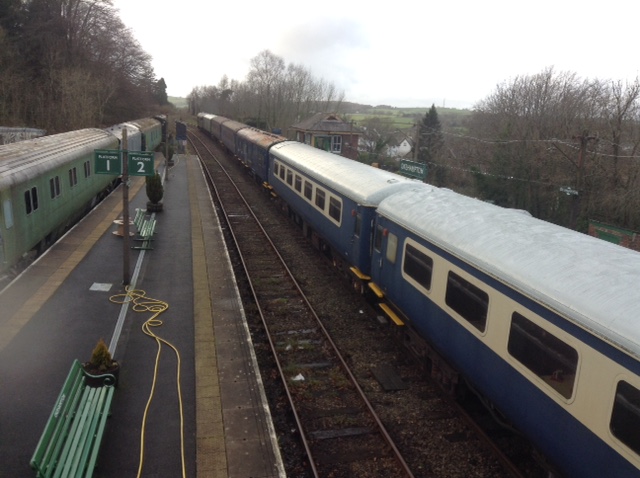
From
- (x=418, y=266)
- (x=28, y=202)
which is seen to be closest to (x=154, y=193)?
(x=28, y=202)

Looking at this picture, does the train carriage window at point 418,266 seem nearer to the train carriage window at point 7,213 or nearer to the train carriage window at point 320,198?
the train carriage window at point 320,198

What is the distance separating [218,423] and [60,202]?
11032 mm

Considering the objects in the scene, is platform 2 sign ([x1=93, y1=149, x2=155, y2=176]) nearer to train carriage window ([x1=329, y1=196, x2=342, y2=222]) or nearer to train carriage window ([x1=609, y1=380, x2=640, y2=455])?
train carriage window ([x1=329, y1=196, x2=342, y2=222])

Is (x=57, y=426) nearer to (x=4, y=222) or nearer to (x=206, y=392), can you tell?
(x=206, y=392)

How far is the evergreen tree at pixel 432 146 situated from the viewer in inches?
1582

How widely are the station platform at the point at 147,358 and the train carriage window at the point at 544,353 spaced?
345cm

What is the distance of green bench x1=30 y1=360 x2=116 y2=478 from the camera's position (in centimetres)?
560

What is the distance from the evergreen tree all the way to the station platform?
25.3 metres

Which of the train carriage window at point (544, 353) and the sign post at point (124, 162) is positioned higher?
the sign post at point (124, 162)

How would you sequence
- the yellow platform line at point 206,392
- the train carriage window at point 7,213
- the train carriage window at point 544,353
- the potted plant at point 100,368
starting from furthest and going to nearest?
1. the train carriage window at point 7,213
2. the potted plant at point 100,368
3. the yellow platform line at point 206,392
4. the train carriage window at point 544,353

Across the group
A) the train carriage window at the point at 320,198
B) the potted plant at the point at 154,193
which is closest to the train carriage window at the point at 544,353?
the train carriage window at the point at 320,198

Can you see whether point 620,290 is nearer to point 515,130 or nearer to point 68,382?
point 68,382

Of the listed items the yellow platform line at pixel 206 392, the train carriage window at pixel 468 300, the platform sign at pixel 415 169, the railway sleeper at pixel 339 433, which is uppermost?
the platform sign at pixel 415 169

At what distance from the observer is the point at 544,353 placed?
563cm
